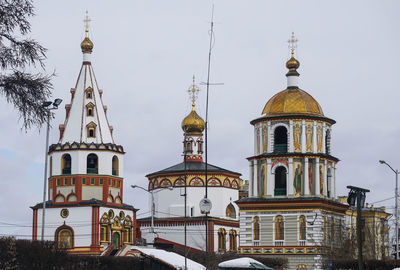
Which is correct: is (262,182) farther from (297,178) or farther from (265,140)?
(265,140)

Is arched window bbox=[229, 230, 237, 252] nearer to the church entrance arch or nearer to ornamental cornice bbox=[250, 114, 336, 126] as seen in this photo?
the church entrance arch

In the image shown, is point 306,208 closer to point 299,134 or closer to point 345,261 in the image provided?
point 299,134

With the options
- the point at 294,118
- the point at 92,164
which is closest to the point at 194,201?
the point at 92,164

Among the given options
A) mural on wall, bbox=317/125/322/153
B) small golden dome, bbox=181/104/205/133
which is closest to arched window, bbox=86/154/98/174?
small golden dome, bbox=181/104/205/133

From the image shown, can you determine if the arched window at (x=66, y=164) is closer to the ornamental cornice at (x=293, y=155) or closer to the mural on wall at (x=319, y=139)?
the ornamental cornice at (x=293, y=155)

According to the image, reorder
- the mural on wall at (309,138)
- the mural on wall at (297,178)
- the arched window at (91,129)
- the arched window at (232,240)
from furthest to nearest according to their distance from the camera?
1. the arched window at (232,240)
2. the arched window at (91,129)
3. the mural on wall at (309,138)
4. the mural on wall at (297,178)

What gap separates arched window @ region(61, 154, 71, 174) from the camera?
72.4 metres

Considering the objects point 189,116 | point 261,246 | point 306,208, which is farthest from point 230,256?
point 189,116

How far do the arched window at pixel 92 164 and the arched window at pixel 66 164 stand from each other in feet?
5.35

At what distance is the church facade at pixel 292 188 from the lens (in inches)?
2400

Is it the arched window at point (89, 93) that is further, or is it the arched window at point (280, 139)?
the arched window at point (89, 93)

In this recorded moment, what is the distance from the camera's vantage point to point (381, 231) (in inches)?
2601

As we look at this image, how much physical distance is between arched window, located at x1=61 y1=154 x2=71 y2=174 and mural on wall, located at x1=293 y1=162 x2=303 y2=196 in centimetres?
2077

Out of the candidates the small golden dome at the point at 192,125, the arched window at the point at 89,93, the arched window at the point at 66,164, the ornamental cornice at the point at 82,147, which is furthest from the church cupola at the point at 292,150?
the small golden dome at the point at 192,125
